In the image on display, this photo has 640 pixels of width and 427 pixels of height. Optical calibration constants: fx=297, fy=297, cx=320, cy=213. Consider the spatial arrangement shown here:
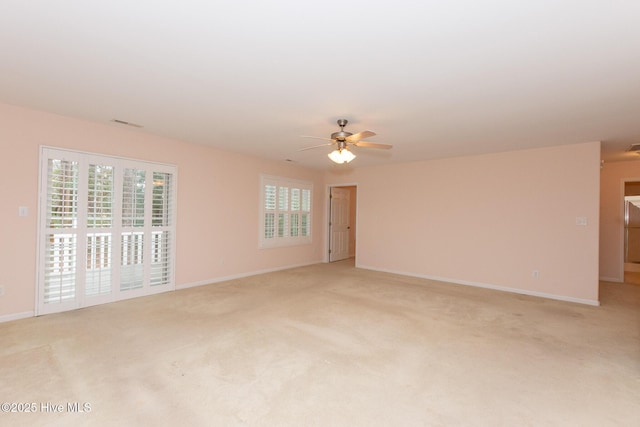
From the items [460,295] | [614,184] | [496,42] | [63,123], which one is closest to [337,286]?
[460,295]

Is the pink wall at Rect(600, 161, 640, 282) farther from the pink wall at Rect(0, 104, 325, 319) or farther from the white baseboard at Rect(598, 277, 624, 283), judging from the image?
the pink wall at Rect(0, 104, 325, 319)

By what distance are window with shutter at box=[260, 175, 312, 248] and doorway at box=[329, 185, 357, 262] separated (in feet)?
2.54

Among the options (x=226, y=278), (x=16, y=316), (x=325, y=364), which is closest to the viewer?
(x=325, y=364)

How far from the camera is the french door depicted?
357 cm

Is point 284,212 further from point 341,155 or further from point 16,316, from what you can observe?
point 16,316

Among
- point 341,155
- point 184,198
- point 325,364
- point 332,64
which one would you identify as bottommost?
point 325,364

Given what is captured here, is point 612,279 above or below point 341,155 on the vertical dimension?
below

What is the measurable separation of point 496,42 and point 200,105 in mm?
2754

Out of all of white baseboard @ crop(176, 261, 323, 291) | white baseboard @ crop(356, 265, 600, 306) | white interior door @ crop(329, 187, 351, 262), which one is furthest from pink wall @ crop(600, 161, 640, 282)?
white baseboard @ crop(176, 261, 323, 291)

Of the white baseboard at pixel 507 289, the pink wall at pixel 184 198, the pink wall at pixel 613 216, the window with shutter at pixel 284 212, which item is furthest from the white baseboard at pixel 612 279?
the window with shutter at pixel 284 212

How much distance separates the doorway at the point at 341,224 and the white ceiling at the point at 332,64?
399 cm

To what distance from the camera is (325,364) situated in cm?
247

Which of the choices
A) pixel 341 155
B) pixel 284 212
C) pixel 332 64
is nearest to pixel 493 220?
pixel 341 155

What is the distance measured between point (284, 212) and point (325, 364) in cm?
440
